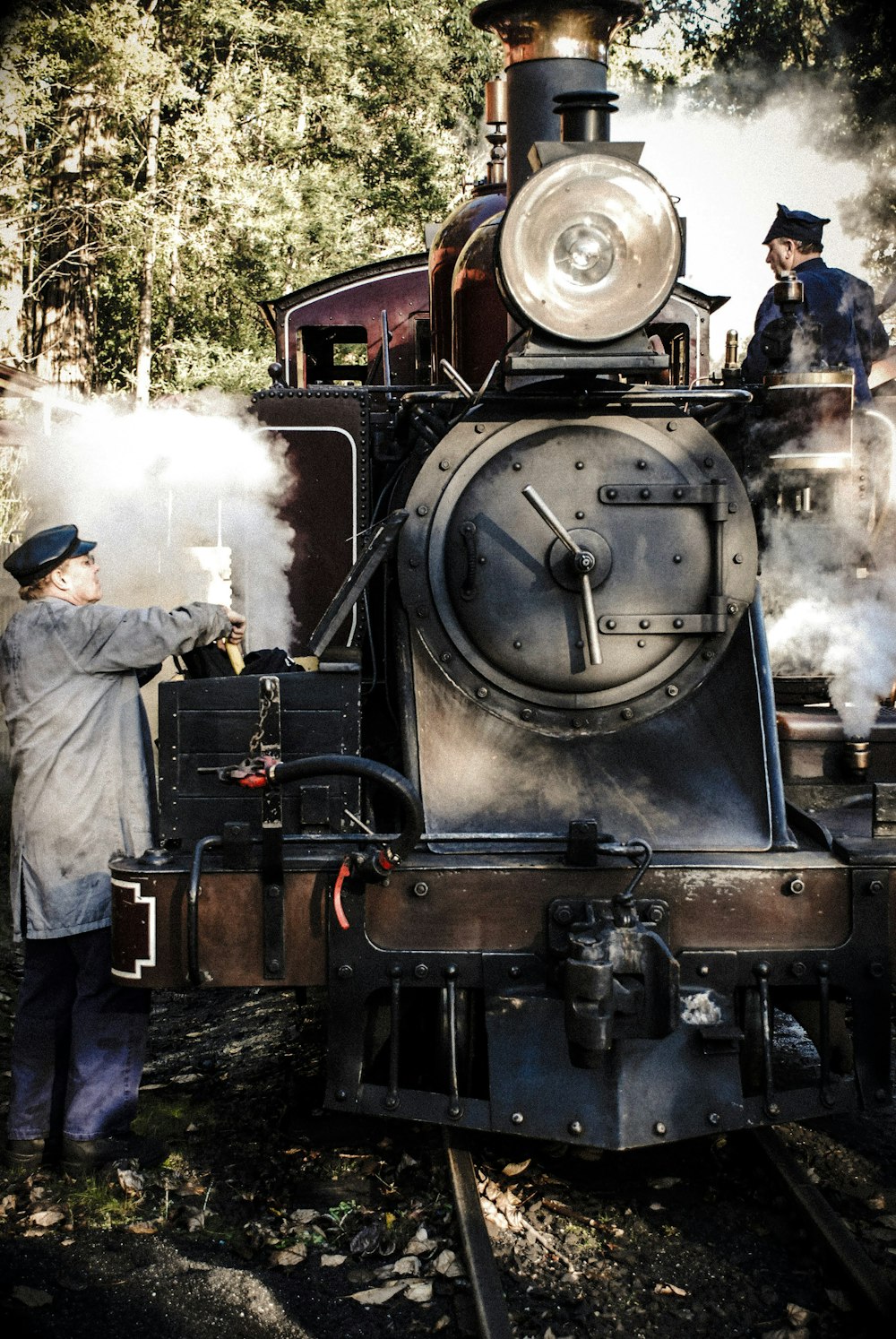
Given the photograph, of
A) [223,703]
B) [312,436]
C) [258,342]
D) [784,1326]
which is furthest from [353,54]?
[784,1326]

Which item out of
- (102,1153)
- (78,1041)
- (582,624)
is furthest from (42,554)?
(102,1153)

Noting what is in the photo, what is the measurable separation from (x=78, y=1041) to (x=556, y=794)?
1.51 metres

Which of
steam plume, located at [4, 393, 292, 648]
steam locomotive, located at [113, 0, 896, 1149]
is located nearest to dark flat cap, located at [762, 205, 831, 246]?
steam locomotive, located at [113, 0, 896, 1149]

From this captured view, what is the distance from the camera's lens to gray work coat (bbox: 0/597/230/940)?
3.46m

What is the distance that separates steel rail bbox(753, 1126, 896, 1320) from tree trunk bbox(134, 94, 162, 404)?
13997 mm

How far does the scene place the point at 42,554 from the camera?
11.6ft

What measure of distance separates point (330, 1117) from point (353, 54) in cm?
1824

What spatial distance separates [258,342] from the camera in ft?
58.7

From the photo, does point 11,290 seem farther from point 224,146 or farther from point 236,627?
point 236,627

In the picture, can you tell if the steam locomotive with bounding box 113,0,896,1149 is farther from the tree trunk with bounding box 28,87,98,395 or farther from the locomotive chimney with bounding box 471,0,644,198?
the tree trunk with bounding box 28,87,98,395

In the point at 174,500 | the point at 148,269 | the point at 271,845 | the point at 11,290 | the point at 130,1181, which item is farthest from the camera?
the point at 148,269

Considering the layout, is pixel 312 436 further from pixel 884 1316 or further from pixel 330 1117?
pixel 884 1316

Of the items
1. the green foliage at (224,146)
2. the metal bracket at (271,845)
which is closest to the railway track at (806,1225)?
the metal bracket at (271,845)

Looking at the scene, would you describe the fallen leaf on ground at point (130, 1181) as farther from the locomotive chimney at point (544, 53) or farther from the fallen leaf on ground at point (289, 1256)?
the locomotive chimney at point (544, 53)
